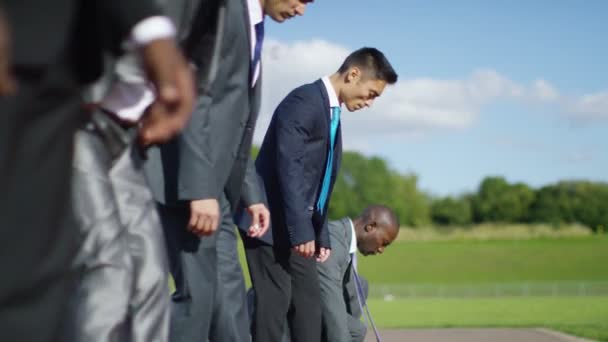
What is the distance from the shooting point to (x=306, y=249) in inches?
262

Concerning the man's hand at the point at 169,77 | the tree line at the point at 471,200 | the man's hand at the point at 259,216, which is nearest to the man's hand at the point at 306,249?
the man's hand at the point at 259,216

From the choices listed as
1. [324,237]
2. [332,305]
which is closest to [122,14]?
[324,237]

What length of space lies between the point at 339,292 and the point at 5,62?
5.42 metres

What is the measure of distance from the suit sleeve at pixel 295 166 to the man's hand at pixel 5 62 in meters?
4.63

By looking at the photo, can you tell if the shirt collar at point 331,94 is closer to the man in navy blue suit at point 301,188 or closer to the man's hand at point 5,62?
the man in navy blue suit at point 301,188

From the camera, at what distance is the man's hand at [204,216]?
4.41 meters

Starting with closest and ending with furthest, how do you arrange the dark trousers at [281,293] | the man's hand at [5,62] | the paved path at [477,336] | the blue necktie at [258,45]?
the man's hand at [5,62], the blue necktie at [258,45], the dark trousers at [281,293], the paved path at [477,336]

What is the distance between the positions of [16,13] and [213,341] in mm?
3050

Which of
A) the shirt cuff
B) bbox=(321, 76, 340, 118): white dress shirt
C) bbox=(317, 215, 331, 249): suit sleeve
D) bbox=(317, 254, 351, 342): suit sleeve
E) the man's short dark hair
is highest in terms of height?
the man's short dark hair

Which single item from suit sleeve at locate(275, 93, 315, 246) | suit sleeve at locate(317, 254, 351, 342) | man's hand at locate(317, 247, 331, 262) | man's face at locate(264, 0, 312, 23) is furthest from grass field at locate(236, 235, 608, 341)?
man's face at locate(264, 0, 312, 23)

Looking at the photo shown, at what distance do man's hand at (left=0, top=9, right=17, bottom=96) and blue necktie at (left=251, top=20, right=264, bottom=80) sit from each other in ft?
9.46

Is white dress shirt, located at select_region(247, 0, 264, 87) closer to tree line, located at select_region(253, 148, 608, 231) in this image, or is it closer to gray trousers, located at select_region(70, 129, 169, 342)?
gray trousers, located at select_region(70, 129, 169, 342)

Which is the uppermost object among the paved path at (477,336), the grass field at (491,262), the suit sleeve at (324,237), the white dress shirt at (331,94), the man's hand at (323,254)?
the white dress shirt at (331,94)

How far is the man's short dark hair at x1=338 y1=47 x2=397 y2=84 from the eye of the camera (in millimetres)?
6996
